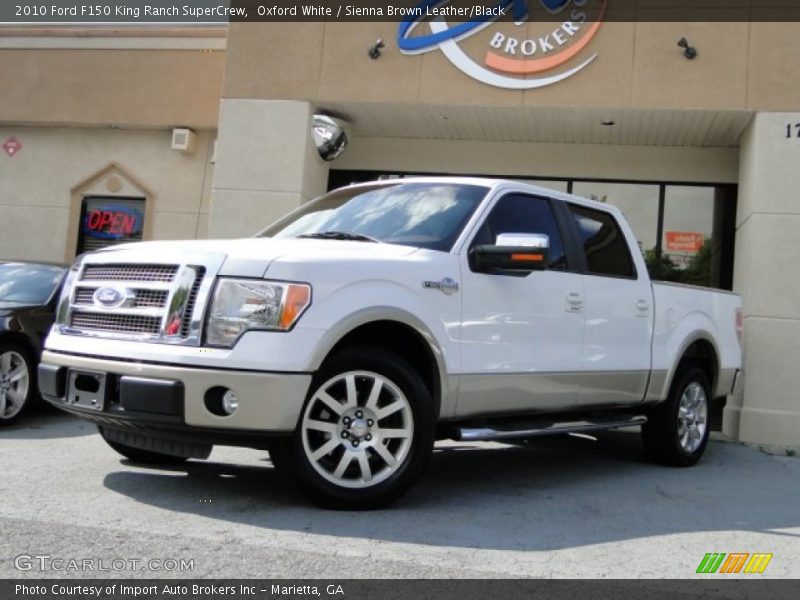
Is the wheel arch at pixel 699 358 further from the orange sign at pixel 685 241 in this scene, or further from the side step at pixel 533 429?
the orange sign at pixel 685 241

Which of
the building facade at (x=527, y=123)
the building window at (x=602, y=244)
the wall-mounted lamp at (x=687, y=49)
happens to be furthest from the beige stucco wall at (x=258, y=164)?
the building window at (x=602, y=244)

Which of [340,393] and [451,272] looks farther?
[451,272]

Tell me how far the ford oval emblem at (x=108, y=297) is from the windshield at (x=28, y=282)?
12.3ft

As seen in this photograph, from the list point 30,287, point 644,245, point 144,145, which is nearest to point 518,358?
point 30,287

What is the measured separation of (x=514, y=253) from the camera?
184 inches

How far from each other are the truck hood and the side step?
115cm

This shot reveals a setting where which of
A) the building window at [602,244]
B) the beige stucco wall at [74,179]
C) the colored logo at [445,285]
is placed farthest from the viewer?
the beige stucco wall at [74,179]

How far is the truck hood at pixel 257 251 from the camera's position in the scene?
409 centimetres

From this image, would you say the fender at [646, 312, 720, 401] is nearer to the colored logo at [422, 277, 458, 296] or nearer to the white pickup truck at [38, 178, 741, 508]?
the white pickup truck at [38, 178, 741, 508]

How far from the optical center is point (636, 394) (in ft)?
20.4

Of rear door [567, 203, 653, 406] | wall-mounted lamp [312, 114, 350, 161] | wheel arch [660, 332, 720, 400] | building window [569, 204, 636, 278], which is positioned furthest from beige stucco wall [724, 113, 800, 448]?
wall-mounted lamp [312, 114, 350, 161]

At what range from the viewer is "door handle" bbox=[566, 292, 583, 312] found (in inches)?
215

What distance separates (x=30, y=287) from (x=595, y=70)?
6.78m

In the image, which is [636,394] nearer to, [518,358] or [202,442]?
[518,358]
